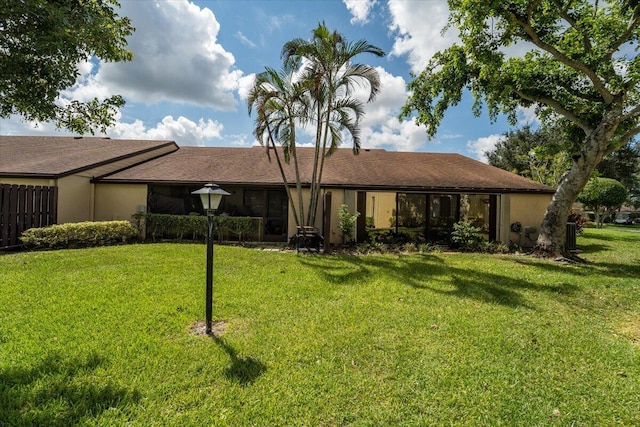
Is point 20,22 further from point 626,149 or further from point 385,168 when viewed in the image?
point 626,149

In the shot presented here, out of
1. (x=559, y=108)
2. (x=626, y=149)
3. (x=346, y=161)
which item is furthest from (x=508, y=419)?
(x=626, y=149)

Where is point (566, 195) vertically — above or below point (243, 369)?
above

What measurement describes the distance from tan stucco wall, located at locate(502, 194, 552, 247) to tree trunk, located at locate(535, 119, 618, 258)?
1.98 meters

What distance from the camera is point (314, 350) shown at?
387 cm

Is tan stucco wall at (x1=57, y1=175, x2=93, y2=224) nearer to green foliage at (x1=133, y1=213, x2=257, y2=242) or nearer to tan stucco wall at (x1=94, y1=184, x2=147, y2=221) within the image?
tan stucco wall at (x1=94, y1=184, x2=147, y2=221)

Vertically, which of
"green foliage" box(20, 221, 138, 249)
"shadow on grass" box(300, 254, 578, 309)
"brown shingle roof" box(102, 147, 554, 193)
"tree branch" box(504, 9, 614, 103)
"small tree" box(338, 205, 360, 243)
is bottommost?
"shadow on grass" box(300, 254, 578, 309)

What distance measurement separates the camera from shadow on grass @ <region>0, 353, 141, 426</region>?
2.61m

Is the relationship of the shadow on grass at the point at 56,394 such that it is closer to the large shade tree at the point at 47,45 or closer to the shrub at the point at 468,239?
the large shade tree at the point at 47,45

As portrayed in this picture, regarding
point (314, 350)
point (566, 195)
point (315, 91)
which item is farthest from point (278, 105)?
point (566, 195)

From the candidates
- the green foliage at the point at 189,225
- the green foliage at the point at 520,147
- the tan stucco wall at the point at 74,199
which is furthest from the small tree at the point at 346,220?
the green foliage at the point at 520,147

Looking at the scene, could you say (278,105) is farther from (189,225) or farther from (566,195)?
(566,195)

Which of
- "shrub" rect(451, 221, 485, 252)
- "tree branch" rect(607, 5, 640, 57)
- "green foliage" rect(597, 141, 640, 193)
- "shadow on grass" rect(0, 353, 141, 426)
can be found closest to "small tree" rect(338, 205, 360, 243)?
"shrub" rect(451, 221, 485, 252)

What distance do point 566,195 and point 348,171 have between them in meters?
8.18

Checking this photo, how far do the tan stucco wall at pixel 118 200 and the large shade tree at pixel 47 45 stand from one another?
A: 7511mm
